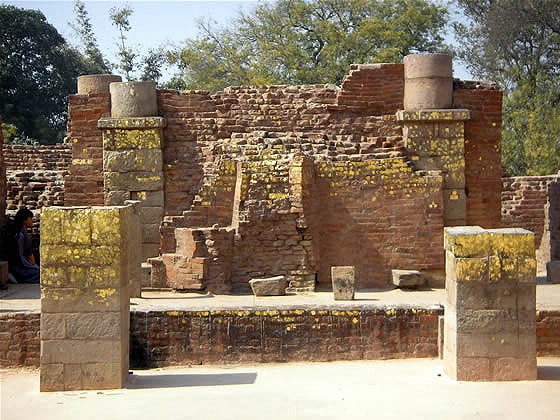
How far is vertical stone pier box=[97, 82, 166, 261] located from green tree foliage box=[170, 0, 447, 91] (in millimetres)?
14503

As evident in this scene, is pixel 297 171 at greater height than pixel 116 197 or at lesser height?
greater

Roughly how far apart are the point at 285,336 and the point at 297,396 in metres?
1.21

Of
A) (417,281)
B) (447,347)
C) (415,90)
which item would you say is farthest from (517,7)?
(447,347)

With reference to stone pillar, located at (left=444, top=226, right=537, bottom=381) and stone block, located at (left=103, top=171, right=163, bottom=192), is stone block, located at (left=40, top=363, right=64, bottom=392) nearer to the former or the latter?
stone pillar, located at (left=444, top=226, right=537, bottom=381)

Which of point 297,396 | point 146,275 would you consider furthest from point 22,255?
point 297,396

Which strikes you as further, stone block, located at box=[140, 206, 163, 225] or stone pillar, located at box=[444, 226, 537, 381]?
stone block, located at box=[140, 206, 163, 225]

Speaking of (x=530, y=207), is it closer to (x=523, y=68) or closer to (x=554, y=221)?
(x=554, y=221)

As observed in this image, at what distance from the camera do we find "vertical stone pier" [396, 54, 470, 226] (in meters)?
12.6

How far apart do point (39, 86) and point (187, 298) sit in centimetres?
1970

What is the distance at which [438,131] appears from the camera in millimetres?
12656

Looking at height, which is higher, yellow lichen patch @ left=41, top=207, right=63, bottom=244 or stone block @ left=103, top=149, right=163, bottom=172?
stone block @ left=103, top=149, right=163, bottom=172

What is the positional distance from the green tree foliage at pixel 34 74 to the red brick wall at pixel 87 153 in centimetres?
1544

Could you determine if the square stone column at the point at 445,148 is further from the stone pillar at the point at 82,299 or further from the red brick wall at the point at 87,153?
the stone pillar at the point at 82,299

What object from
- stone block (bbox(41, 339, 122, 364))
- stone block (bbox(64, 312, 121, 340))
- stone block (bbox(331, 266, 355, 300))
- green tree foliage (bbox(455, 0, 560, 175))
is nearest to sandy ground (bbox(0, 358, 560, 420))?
stone block (bbox(41, 339, 122, 364))
